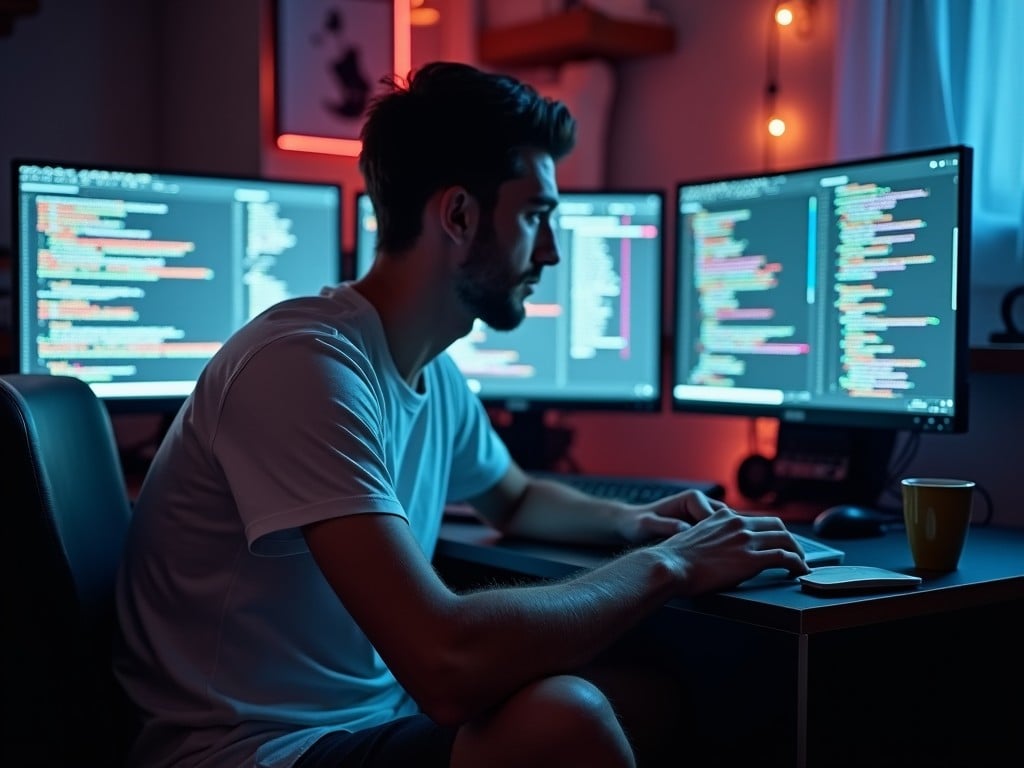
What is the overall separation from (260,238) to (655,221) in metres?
0.67

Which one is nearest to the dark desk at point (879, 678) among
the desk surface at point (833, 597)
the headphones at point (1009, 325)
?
the desk surface at point (833, 597)

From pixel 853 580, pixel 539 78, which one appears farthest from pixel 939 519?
pixel 539 78

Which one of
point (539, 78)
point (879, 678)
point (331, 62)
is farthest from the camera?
point (331, 62)

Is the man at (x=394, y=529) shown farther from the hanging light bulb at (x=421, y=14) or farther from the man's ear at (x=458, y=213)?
the hanging light bulb at (x=421, y=14)

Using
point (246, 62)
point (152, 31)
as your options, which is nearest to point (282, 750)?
point (246, 62)

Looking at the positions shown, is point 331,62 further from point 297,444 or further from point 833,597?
point 833,597

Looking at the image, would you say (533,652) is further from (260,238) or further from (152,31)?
(152,31)

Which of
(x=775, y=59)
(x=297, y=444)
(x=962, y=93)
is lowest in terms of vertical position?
(x=297, y=444)

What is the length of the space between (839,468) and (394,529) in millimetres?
939

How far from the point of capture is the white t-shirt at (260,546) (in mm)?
1099

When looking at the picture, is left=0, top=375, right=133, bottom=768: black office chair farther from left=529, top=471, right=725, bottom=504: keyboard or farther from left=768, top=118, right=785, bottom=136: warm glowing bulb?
left=768, top=118, right=785, bottom=136: warm glowing bulb

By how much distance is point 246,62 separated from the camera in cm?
263

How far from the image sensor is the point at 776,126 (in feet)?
7.09

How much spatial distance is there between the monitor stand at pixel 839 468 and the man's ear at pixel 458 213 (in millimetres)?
714
